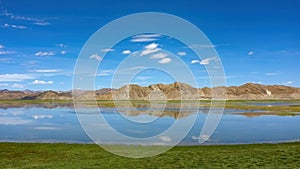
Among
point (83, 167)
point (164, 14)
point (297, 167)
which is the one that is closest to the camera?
point (164, 14)

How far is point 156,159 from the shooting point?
79.5 feet

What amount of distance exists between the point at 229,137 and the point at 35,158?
2184 centimetres

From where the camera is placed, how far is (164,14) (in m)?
17.6

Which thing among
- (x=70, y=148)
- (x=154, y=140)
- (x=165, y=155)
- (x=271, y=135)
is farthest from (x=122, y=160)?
(x=271, y=135)

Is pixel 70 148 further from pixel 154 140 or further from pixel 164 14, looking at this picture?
pixel 164 14

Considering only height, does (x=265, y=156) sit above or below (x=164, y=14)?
below

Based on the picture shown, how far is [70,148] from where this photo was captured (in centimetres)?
3033

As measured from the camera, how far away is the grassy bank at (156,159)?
71.2 ft

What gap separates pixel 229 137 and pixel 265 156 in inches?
614

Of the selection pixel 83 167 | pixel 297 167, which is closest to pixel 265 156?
pixel 297 167

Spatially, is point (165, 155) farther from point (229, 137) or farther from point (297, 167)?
point (229, 137)

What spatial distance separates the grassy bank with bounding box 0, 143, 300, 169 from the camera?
21.7 m

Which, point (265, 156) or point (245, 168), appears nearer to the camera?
point (245, 168)

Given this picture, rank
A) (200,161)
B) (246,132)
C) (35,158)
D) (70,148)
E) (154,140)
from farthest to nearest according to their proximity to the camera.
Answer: (246,132)
(154,140)
(70,148)
(35,158)
(200,161)
